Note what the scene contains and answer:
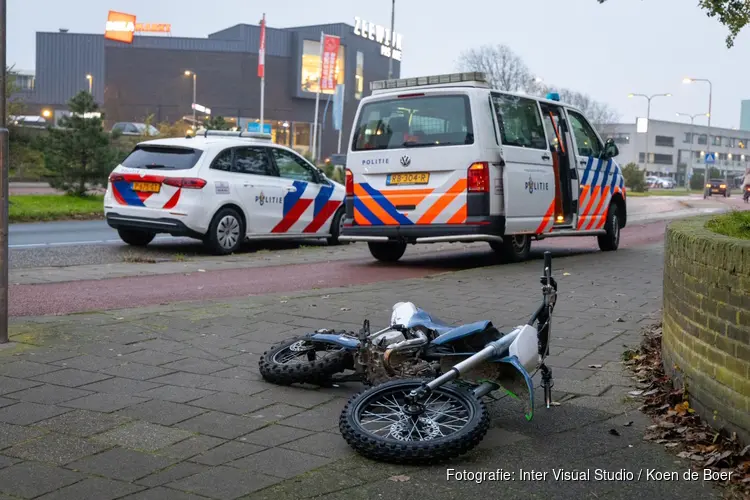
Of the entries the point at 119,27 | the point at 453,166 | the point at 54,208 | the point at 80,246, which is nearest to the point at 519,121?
the point at 453,166

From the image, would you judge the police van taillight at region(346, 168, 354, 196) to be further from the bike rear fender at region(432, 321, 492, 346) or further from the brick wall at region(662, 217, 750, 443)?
the bike rear fender at region(432, 321, 492, 346)

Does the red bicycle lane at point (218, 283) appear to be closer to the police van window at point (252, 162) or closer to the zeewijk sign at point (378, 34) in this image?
the police van window at point (252, 162)

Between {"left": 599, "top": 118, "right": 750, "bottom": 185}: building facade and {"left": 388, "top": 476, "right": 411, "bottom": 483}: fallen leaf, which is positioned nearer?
{"left": 388, "top": 476, "right": 411, "bottom": 483}: fallen leaf

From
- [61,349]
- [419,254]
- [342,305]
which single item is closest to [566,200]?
[419,254]

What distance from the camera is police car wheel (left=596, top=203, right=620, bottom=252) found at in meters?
14.4

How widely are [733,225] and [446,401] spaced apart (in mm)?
2713

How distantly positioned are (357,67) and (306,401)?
269 feet

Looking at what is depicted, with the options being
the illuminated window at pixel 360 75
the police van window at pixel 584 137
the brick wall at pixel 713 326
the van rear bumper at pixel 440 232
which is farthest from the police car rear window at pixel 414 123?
the illuminated window at pixel 360 75

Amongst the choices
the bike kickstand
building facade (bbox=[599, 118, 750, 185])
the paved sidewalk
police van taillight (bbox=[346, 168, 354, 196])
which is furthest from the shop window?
the bike kickstand

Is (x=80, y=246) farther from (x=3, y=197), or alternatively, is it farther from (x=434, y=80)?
(x=3, y=197)

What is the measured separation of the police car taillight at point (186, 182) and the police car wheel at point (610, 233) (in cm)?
614

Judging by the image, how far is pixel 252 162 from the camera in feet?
46.3

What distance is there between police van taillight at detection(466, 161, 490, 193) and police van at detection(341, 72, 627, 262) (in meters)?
0.01

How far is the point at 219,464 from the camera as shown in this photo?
3980 millimetres
